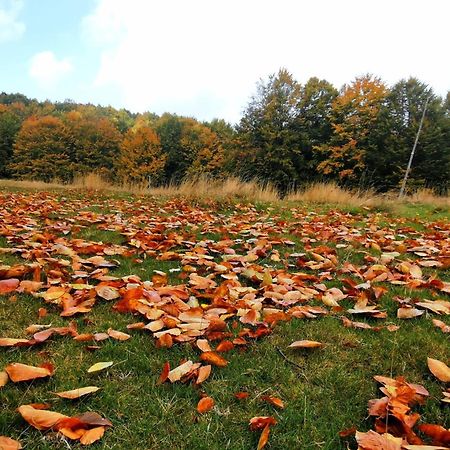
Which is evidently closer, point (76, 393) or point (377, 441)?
point (377, 441)

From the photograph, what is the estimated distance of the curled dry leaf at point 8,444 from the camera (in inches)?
36.2

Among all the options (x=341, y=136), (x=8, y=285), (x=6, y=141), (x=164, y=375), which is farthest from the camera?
(x=6, y=141)

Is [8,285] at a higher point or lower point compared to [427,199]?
lower

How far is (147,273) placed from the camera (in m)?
2.45

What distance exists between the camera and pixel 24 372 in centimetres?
118

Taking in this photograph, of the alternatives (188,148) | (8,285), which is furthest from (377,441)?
(188,148)

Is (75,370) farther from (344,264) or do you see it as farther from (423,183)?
(423,183)

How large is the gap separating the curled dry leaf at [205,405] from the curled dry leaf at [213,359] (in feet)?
0.69

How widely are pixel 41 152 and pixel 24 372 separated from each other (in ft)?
138

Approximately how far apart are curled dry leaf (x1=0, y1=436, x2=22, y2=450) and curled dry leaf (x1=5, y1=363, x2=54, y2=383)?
0.84 ft

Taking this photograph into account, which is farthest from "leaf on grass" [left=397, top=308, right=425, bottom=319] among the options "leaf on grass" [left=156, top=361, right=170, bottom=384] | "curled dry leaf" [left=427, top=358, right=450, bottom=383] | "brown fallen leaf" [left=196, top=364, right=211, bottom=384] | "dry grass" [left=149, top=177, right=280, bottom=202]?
→ "dry grass" [left=149, top=177, right=280, bottom=202]

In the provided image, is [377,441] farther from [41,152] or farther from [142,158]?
[41,152]

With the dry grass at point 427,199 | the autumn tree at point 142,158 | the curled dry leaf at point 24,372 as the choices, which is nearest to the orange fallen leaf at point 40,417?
the curled dry leaf at point 24,372

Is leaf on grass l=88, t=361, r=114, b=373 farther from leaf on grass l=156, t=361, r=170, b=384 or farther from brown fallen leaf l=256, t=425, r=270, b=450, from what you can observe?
brown fallen leaf l=256, t=425, r=270, b=450
